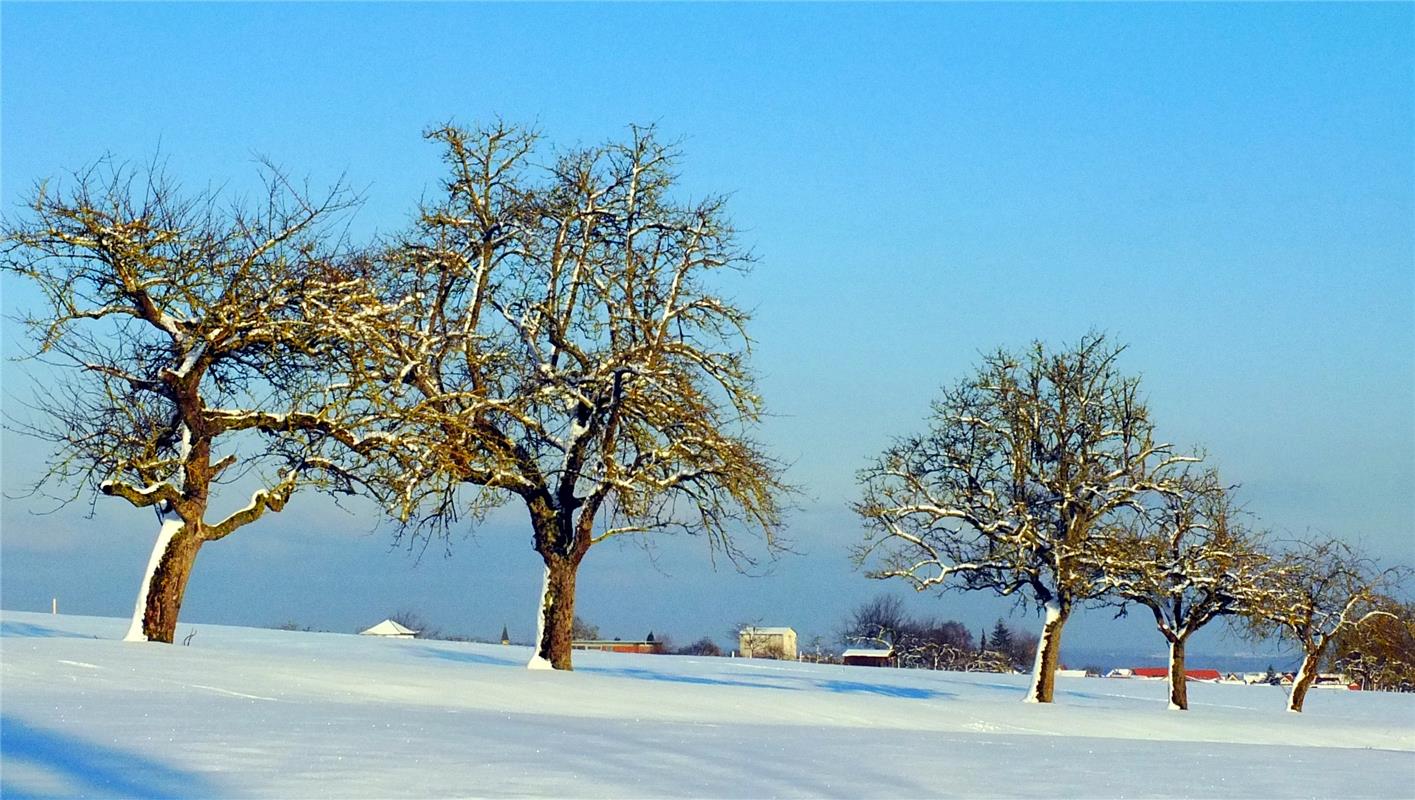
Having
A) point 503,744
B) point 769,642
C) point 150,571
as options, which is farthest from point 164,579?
point 769,642

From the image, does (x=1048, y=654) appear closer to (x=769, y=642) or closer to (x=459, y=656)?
(x=459, y=656)

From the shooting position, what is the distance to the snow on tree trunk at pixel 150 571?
21144mm

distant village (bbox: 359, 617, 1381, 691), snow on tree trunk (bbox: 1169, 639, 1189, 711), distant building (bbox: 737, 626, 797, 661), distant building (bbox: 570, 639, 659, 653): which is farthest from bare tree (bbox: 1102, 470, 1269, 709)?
distant building (bbox: 737, 626, 797, 661)

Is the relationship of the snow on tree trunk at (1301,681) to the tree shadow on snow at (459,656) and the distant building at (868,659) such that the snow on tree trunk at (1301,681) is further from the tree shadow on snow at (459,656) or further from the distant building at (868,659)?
the distant building at (868,659)

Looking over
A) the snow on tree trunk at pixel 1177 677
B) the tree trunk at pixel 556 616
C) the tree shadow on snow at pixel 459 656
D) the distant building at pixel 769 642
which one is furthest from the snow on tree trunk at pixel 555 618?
the distant building at pixel 769 642

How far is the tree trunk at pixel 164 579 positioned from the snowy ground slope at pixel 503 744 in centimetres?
159

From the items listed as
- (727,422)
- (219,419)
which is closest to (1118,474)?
(727,422)

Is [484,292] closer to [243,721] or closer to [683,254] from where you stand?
[683,254]

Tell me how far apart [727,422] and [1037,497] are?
35.6ft

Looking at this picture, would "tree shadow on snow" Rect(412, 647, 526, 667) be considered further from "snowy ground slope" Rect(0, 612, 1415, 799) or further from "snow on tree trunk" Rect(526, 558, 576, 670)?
"snowy ground slope" Rect(0, 612, 1415, 799)

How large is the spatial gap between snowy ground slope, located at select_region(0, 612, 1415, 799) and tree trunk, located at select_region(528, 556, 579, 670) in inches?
65.6

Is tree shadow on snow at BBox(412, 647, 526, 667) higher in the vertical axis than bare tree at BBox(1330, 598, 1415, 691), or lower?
lower

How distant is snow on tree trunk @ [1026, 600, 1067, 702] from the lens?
3197 cm

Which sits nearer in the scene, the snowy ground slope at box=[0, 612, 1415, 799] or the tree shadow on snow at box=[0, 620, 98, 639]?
the snowy ground slope at box=[0, 612, 1415, 799]
